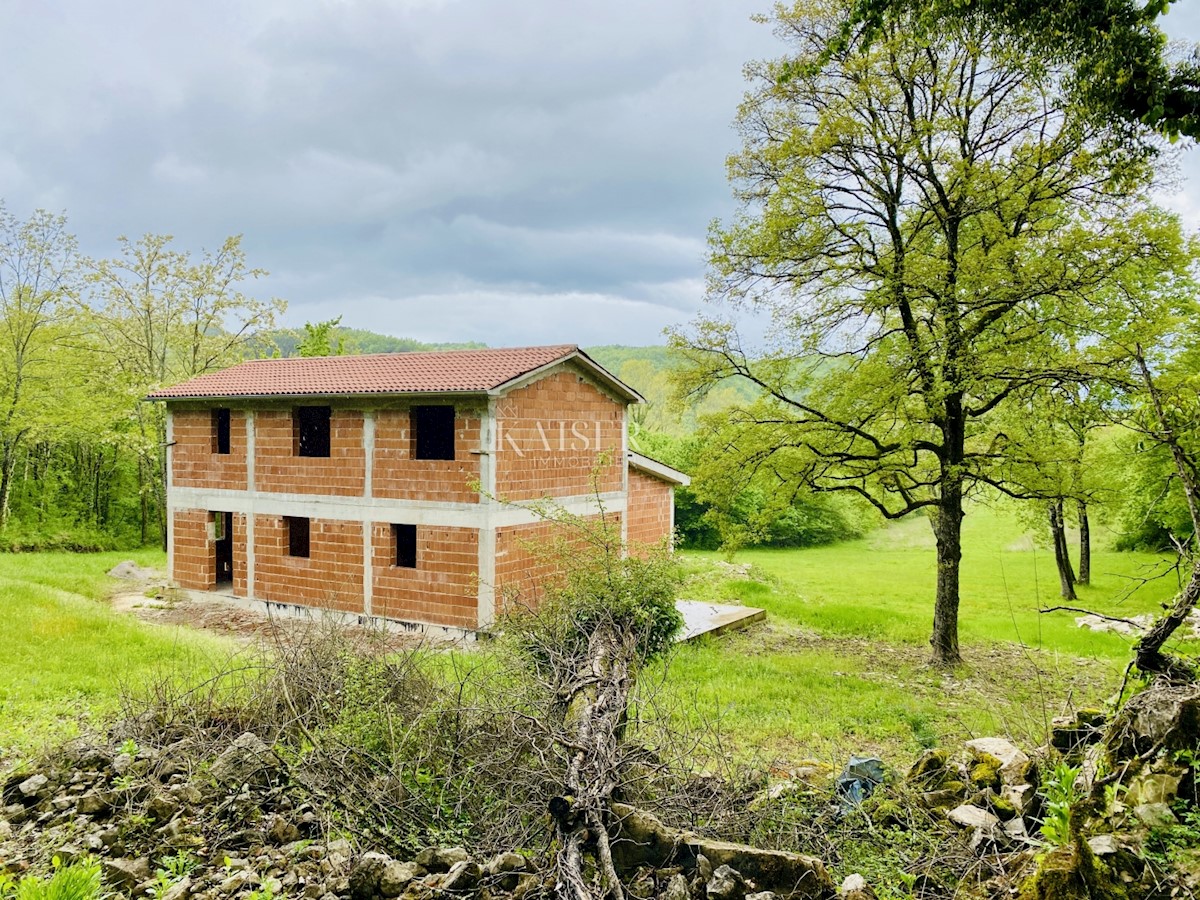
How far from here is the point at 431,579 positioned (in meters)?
14.5

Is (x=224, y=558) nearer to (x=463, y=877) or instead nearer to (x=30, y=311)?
(x=30, y=311)

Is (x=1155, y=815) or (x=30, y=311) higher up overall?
(x=30, y=311)

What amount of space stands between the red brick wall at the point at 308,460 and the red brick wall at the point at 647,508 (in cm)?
682

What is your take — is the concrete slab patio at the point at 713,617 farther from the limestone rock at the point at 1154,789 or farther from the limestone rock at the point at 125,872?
the limestone rock at the point at 125,872

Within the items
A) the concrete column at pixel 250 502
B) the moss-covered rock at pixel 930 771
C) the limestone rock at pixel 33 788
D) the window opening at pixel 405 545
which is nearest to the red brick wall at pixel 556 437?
the window opening at pixel 405 545

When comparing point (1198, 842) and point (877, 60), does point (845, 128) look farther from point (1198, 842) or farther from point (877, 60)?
point (1198, 842)

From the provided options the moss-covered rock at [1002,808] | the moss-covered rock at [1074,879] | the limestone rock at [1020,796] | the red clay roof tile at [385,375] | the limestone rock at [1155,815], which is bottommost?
the moss-covered rock at [1002,808]

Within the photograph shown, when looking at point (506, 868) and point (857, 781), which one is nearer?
point (506, 868)

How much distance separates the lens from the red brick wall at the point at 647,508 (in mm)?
19547

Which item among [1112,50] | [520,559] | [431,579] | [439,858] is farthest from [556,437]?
[439,858]

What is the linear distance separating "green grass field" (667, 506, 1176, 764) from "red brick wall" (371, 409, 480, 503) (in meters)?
4.74

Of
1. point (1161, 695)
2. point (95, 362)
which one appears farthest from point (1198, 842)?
point (95, 362)

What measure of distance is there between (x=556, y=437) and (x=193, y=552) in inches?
380

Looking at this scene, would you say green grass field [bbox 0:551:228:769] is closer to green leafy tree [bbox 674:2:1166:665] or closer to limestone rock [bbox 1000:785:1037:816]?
limestone rock [bbox 1000:785:1037:816]
